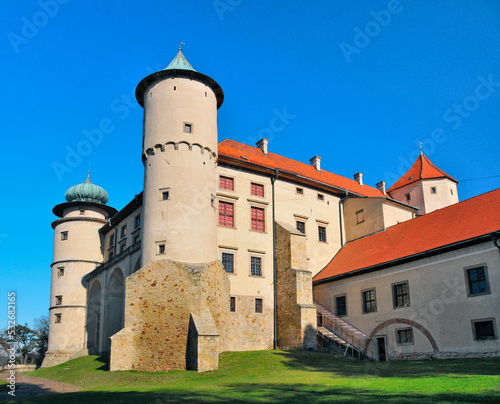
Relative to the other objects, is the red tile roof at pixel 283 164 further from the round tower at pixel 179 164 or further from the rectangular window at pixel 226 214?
the round tower at pixel 179 164

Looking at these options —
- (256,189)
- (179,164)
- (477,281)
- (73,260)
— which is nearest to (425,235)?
(477,281)

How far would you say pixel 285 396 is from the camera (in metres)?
11.4

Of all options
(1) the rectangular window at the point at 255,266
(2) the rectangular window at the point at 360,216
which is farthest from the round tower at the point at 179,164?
(2) the rectangular window at the point at 360,216

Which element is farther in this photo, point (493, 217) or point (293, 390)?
point (493, 217)

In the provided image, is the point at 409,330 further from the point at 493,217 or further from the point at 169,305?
the point at 169,305

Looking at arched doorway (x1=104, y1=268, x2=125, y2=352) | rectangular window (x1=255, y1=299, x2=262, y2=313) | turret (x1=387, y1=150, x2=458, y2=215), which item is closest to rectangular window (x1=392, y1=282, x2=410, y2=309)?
rectangular window (x1=255, y1=299, x2=262, y2=313)

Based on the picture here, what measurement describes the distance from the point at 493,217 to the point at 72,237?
114 ft

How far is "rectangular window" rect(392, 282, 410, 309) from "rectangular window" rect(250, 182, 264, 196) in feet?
37.2

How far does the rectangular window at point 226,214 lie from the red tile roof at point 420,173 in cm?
2507

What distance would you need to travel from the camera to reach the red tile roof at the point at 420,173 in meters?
46.9

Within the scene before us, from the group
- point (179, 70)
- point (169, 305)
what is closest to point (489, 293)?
point (169, 305)

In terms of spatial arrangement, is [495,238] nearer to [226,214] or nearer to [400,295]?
[400,295]

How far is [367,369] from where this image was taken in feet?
63.1

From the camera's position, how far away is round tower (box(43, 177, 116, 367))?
39469mm
